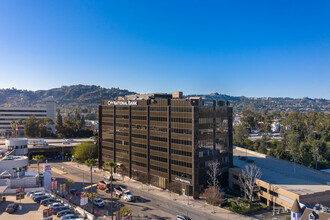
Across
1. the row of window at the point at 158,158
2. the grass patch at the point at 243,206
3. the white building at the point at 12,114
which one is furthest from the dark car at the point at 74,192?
the white building at the point at 12,114

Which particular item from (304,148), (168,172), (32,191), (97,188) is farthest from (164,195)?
(304,148)

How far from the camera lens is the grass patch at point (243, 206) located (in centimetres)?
5784

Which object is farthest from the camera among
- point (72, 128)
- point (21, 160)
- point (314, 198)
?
point (72, 128)

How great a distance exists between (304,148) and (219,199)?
71972 millimetres

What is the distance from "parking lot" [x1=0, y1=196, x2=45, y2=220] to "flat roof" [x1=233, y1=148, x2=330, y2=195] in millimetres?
56770

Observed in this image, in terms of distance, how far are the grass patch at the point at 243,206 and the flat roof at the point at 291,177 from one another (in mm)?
7226

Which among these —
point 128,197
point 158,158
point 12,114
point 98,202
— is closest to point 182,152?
point 158,158

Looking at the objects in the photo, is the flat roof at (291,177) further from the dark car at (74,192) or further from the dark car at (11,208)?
the dark car at (11,208)

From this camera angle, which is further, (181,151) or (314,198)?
(181,151)

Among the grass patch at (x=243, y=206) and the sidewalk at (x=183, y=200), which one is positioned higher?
the grass patch at (x=243, y=206)

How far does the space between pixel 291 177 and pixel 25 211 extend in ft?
232

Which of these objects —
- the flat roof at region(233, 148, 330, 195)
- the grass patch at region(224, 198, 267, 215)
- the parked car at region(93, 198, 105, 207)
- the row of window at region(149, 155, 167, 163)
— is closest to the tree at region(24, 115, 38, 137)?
the row of window at region(149, 155, 167, 163)

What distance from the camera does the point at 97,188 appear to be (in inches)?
3019

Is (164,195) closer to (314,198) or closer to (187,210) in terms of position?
(187,210)
